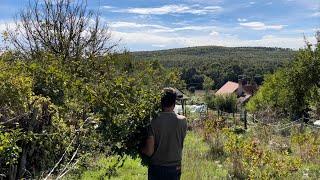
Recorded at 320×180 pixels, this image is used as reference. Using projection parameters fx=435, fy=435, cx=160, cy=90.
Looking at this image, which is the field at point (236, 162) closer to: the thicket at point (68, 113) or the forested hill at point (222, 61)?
the thicket at point (68, 113)

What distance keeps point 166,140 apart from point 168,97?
489 millimetres

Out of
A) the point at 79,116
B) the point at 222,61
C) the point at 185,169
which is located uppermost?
the point at 79,116

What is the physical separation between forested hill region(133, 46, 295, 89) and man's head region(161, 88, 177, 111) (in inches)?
3470

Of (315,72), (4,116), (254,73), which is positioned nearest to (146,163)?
(4,116)

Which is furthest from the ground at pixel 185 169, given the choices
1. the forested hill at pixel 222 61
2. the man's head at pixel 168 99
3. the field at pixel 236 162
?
the forested hill at pixel 222 61

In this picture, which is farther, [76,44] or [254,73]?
[254,73]

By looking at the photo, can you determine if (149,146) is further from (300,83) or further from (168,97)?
(300,83)

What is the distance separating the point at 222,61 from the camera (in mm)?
137875

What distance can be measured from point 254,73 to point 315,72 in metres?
84.7

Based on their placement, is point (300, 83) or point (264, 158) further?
point (300, 83)

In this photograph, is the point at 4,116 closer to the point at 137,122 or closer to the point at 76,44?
the point at 137,122

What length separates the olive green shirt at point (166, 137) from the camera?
193 inches

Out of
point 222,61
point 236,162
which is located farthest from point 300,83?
point 222,61

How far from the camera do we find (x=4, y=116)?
540cm
